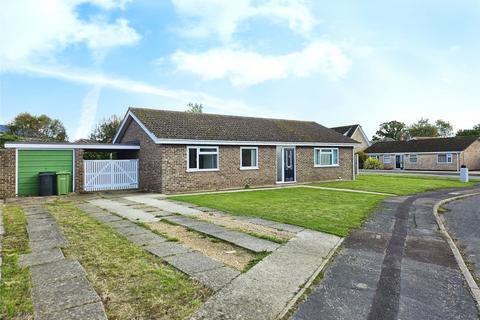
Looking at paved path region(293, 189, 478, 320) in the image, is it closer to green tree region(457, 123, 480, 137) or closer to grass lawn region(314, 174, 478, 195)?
grass lawn region(314, 174, 478, 195)

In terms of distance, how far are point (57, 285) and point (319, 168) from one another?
20.5m

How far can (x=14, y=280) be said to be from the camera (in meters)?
4.36

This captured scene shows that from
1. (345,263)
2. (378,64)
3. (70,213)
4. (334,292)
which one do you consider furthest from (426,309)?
(378,64)

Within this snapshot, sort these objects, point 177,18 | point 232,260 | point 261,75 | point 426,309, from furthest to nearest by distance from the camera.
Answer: point 261,75
point 177,18
point 232,260
point 426,309

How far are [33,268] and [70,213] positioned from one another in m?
5.65

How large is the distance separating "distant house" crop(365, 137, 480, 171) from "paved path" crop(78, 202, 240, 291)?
42755 millimetres

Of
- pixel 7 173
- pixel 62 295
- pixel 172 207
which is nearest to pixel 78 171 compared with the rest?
pixel 7 173

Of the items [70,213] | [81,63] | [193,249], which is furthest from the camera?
[81,63]

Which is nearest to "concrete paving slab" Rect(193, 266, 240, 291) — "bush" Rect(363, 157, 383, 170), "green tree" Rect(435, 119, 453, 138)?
"bush" Rect(363, 157, 383, 170)

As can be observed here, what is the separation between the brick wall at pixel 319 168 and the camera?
72.5 feet

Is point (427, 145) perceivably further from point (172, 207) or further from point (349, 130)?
point (172, 207)

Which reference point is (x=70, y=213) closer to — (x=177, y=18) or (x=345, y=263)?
(x=345, y=263)

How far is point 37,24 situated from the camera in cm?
1222

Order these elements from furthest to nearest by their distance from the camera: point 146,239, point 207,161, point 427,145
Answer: point 427,145
point 207,161
point 146,239
